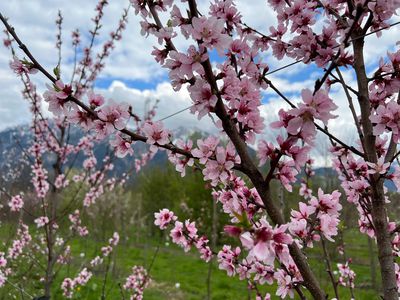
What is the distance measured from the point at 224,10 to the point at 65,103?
113cm

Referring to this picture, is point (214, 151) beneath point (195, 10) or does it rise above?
beneath

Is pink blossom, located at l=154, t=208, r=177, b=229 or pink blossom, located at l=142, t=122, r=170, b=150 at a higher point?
pink blossom, located at l=154, t=208, r=177, b=229

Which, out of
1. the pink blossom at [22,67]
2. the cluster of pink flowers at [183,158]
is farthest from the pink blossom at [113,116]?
the pink blossom at [22,67]

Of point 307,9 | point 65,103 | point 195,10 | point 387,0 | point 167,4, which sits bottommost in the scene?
point 65,103

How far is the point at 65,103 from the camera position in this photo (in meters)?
1.70

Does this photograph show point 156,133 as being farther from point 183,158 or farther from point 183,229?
point 183,229

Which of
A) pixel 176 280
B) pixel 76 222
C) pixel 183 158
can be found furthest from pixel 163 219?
pixel 176 280

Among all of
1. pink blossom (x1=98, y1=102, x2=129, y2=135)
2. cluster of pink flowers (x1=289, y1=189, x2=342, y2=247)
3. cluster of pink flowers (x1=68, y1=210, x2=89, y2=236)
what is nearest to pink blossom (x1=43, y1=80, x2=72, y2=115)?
pink blossom (x1=98, y1=102, x2=129, y2=135)

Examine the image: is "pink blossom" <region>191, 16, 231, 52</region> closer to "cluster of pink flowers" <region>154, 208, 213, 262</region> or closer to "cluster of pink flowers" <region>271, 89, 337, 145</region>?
"cluster of pink flowers" <region>271, 89, 337, 145</region>

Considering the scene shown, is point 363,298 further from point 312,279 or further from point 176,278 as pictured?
point 312,279

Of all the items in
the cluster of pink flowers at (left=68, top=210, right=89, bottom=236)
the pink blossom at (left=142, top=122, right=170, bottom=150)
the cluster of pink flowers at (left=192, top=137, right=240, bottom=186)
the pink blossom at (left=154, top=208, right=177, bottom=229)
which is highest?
the cluster of pink flowers at (left=68, top=210, right=89, bottom=236)

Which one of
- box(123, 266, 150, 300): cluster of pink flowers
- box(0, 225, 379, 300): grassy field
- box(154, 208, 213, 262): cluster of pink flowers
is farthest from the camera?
box(0, 225, 379, 300): grassy field

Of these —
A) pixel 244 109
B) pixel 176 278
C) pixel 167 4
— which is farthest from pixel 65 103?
pixel 176 278

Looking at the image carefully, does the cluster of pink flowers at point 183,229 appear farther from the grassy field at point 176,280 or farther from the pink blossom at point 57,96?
the grassy field at point 176,280
